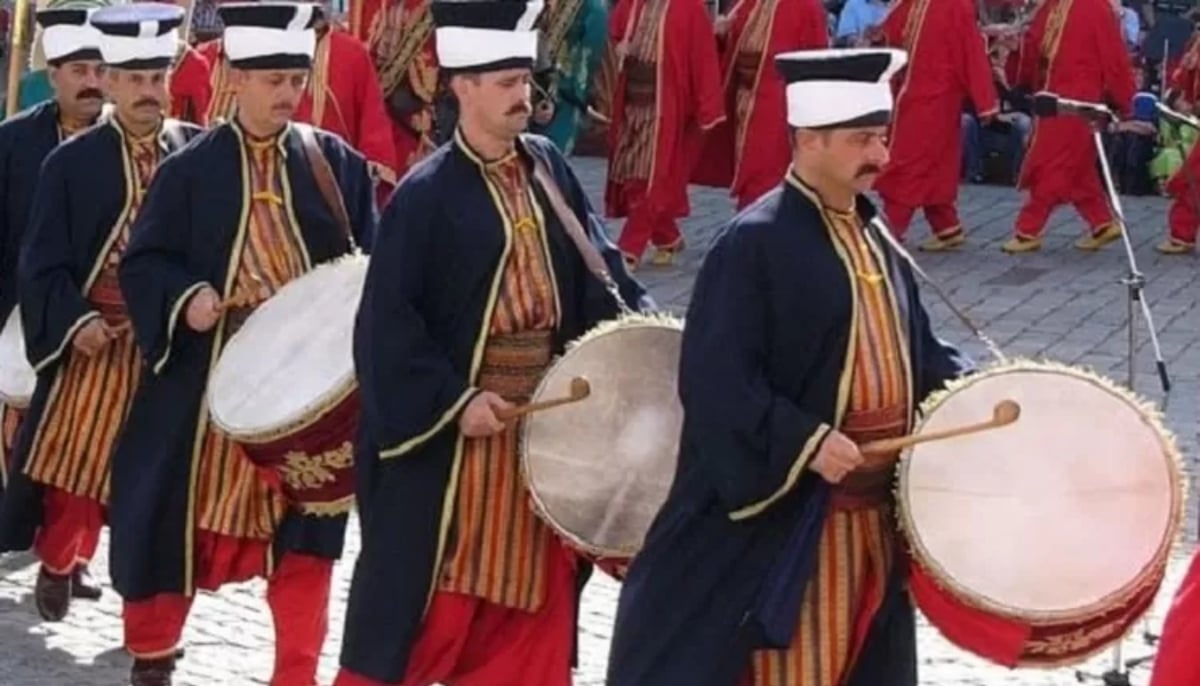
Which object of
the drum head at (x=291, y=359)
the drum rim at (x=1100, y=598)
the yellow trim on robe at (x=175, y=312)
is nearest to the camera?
the drum rim at (x=1100, y=598)

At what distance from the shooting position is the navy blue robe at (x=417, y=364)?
6.04 metres

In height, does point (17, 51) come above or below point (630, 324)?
below

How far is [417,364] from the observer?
601 centimetres

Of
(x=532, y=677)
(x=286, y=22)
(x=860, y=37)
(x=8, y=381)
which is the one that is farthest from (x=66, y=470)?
(x=860, y=37)

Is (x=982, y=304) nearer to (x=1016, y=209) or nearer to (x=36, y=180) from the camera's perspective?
(x=1016, y=209)

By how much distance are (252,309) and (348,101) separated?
3.64 metres

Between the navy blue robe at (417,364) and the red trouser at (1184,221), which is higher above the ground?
the navy blue robe at (417,364)

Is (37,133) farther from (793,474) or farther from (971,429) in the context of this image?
(971,429)

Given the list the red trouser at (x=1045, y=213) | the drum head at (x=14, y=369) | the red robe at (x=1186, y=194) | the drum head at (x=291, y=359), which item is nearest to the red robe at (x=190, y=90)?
the drum head at (x=14, y=369)

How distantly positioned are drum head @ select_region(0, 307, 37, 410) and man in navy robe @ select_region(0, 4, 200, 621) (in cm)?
16

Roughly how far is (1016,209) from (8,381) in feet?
30.8

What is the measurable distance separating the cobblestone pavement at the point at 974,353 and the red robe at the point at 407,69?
1.54 metres

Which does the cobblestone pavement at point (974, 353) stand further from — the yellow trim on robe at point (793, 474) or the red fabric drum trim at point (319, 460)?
the yellow trim on robe at point (793, 474)

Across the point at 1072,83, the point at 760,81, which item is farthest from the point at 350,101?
the point at 1072,83
